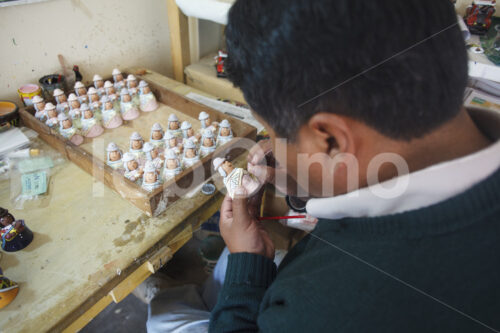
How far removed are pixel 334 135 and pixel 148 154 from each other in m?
0.70

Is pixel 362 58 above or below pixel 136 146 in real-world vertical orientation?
above

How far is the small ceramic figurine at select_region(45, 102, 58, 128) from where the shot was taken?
107 cm

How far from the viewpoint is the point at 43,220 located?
809 millimetres

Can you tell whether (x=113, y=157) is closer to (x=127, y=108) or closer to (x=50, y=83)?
(x=127, y=108)

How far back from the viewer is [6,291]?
617 millimetres

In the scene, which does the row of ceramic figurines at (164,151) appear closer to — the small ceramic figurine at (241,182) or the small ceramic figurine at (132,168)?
the small ceramic figurine at (132,168)

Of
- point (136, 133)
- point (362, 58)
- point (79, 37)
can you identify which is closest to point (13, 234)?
point (136, 133)

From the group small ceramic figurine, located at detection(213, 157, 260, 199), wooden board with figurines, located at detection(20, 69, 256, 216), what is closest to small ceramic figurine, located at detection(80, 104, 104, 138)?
wooden board with figurines, located at detection(20, 69, 256, 216)

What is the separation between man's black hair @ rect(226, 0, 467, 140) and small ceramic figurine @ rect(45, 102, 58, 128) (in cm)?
91

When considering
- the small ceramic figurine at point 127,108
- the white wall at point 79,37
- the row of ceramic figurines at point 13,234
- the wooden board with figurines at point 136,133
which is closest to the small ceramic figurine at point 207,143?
the wooden board with figurines at point 136,133

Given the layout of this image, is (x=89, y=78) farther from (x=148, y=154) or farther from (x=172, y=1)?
(x=148, y=154)

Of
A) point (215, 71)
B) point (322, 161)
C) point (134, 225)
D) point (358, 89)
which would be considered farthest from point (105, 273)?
point (215, 71)

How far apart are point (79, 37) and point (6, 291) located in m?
1.05

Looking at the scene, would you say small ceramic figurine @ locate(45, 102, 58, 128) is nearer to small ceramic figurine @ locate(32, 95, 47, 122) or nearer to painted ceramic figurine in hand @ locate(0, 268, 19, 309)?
small ceramic figurine @ locate(32, 95, 47, 122)
